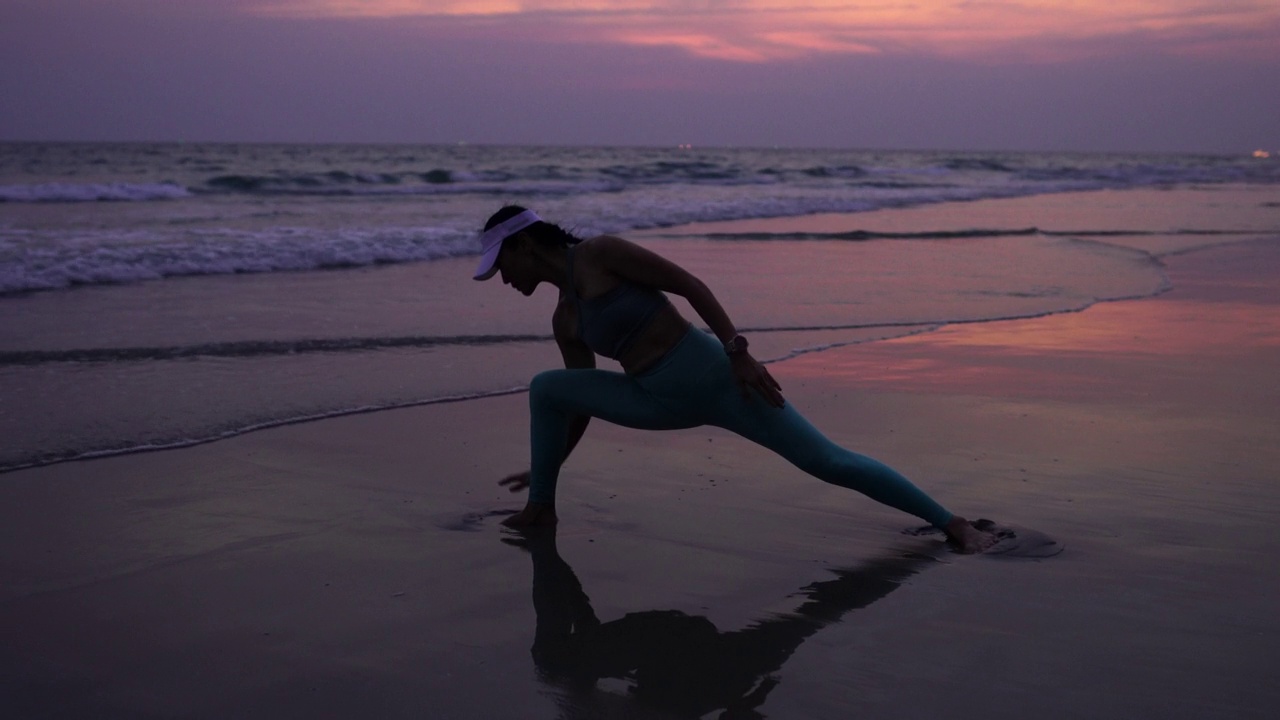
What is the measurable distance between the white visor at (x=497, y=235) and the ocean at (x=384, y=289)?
6.81ft

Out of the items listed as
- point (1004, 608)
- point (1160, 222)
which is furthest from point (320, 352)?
point (1160, 222)

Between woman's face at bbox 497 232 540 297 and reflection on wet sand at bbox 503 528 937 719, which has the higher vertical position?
woman's face at bbox 497 232 540 297

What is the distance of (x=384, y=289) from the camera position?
11688mm

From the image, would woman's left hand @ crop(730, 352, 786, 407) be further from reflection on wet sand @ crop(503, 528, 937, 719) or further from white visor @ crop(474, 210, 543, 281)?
white visor @ crop(474, 210, 543, 281)

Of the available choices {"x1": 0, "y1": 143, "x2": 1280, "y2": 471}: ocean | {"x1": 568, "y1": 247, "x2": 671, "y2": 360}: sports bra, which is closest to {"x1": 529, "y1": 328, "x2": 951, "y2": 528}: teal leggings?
{"x1": 568, "y1": 247, "x2": 671, "y2": 360}: sports bra

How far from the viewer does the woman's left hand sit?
12.7 ft

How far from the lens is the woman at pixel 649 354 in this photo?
386 centimetres

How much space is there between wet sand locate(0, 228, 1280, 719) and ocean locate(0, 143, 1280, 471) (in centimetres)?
92

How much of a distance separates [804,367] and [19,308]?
677cm

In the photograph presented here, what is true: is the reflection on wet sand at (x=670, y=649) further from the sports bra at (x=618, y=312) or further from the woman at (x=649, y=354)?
the sports bra at (x=618, y=312)

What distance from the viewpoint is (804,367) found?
7.85 m

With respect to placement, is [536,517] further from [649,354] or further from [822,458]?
[822,458]

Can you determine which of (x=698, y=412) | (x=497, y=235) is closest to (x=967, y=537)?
(x=698, y=412)

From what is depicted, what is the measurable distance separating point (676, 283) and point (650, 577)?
0.98m
